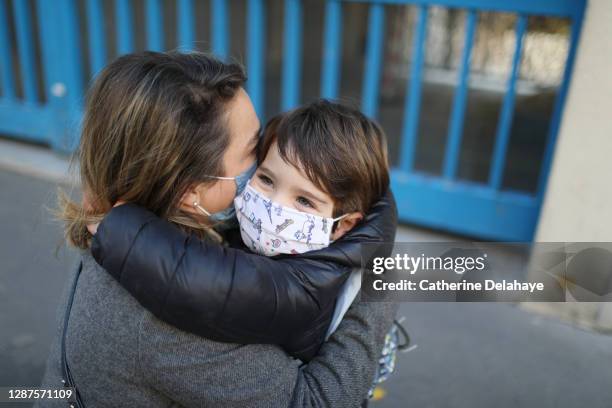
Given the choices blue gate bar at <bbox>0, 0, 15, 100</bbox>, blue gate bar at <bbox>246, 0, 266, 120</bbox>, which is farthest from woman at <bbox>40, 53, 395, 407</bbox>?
blue gate bar at <bbox>0, 0, 15, 100</bbox>

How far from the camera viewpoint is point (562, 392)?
2389 millimetres

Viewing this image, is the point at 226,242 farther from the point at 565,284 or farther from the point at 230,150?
the point at 565,284

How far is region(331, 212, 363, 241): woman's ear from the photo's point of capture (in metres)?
1.42

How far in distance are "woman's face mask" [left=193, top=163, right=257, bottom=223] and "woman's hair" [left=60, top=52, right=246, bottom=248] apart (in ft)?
0.26

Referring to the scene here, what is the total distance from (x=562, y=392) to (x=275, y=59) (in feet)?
22.6

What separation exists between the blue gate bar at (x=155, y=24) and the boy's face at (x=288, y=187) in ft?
9.49

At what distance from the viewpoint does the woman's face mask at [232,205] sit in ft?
4.40

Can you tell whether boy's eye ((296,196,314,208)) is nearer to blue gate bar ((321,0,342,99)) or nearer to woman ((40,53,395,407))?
woman ((40,53,395,407))

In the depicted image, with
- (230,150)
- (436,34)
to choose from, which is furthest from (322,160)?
(436,34)

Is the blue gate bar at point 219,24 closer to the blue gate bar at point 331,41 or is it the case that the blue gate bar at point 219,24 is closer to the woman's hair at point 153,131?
the blue gate bar at point 331,41

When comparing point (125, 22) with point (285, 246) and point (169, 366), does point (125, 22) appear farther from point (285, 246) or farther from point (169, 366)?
point (169, 366)

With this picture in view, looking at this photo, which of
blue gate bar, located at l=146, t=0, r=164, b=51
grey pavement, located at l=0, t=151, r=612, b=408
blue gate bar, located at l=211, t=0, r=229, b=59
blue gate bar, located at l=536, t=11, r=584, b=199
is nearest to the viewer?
grey pavement, located at l=0, t=151, r=612, b=408

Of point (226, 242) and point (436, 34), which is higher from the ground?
point (436, 34)

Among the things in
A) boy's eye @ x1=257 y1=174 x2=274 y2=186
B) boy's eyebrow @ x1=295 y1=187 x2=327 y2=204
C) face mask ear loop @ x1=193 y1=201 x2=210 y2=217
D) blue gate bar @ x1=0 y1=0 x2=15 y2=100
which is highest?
boy's eye @ x1=257 y1=174 x2=274 y2=186
